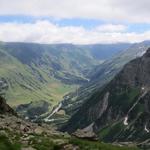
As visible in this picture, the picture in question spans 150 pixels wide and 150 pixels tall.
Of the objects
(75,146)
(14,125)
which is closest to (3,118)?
(14,125)

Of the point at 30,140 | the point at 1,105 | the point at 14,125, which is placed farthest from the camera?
the point at 1,105

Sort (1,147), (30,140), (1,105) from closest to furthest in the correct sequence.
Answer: (1,147) → (30,140) → (1,105)

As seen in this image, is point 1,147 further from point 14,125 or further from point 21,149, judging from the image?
point 14,125

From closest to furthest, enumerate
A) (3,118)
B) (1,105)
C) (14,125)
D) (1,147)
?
1. (1,147)
2. (14,125)
3. (3,118)
4. (1,105)

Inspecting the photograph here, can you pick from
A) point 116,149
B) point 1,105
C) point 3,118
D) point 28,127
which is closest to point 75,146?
point 116,149

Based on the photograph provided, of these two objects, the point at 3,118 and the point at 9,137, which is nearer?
the point at 9,137

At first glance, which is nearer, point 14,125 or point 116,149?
point 116,149

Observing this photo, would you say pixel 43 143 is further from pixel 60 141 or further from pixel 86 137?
pixel 86 137

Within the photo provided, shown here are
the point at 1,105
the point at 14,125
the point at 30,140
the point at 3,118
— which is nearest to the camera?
the point at 30,140
